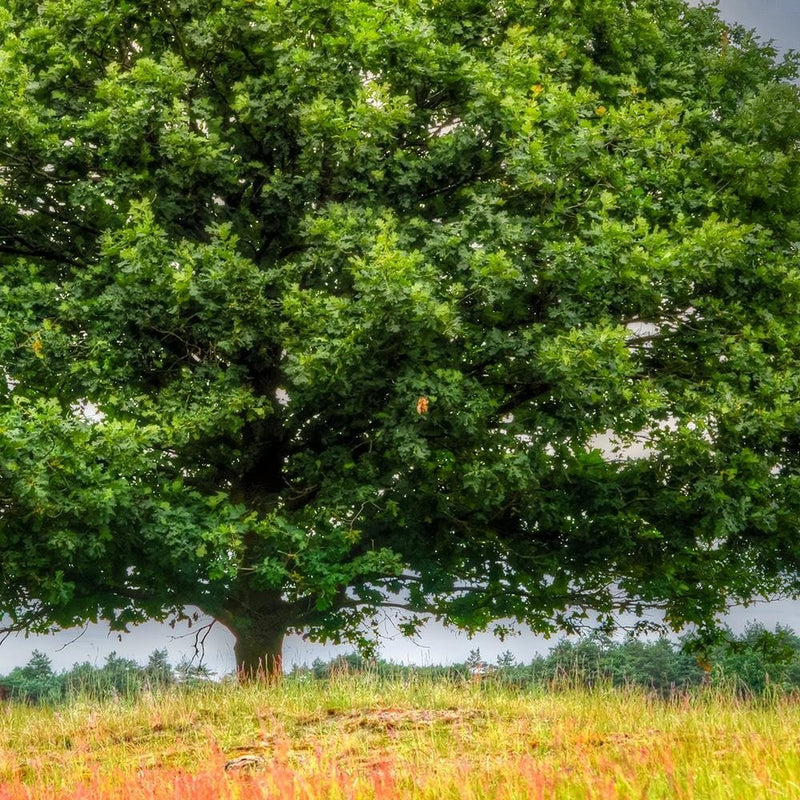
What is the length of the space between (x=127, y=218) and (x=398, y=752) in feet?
30.6

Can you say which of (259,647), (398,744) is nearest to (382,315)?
(398,744)

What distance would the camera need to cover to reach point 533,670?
13.9 meters

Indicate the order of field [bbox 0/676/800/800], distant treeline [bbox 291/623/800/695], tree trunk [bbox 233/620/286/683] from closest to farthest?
field [bbox 0/676/800/800], distant treeline [bbox 291/623/800/695], tree trunk [bbox 233/620/286/683]

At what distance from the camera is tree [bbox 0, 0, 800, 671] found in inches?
535

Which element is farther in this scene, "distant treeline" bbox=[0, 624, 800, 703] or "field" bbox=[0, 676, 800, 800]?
"distant treeline" bbox=[0, 624, 800, 703]

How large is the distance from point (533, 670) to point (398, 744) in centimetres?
487

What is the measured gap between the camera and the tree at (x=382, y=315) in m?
13.6

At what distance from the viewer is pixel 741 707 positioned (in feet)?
37.4

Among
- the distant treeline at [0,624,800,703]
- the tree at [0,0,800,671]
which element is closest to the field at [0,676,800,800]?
the distant treeline at [0,624,800,703]

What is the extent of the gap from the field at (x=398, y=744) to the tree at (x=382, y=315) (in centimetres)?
255

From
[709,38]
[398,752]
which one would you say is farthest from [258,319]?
[709,38]

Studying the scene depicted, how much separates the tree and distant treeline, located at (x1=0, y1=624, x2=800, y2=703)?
3.55 ft

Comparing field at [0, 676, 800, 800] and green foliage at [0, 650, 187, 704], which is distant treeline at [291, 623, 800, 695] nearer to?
field at [0, 676, 800, 800]

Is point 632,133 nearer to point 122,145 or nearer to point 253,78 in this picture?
point 253,78
